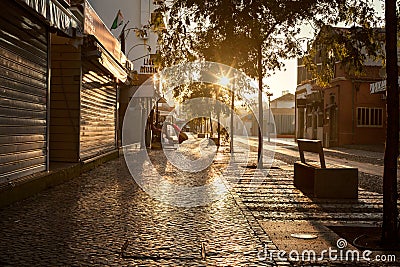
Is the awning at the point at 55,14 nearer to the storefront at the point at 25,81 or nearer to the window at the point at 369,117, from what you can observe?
the storefront at the point at 25,81

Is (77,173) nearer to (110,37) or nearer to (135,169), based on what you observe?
(135,169)

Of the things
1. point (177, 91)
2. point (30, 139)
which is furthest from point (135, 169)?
point (177, 91)

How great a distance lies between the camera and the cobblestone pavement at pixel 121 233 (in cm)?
496

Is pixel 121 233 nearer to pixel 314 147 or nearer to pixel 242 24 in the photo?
pixel 314 147

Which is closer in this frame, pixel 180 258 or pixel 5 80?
pixel 180 258

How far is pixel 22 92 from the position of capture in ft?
28.7

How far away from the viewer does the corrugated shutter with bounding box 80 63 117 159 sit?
14.2 meters

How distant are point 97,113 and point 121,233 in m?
10.6

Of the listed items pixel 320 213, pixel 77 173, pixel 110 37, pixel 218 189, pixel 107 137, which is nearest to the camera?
pixel 320 213

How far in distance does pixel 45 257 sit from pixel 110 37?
12984 mm

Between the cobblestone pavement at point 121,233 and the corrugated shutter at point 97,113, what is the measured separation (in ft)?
16.7

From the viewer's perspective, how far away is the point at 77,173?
1266 cm

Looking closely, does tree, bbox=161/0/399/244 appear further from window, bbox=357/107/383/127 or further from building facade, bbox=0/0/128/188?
window, bbox=357/107/383/127

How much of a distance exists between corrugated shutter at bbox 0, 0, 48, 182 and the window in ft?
98.1
